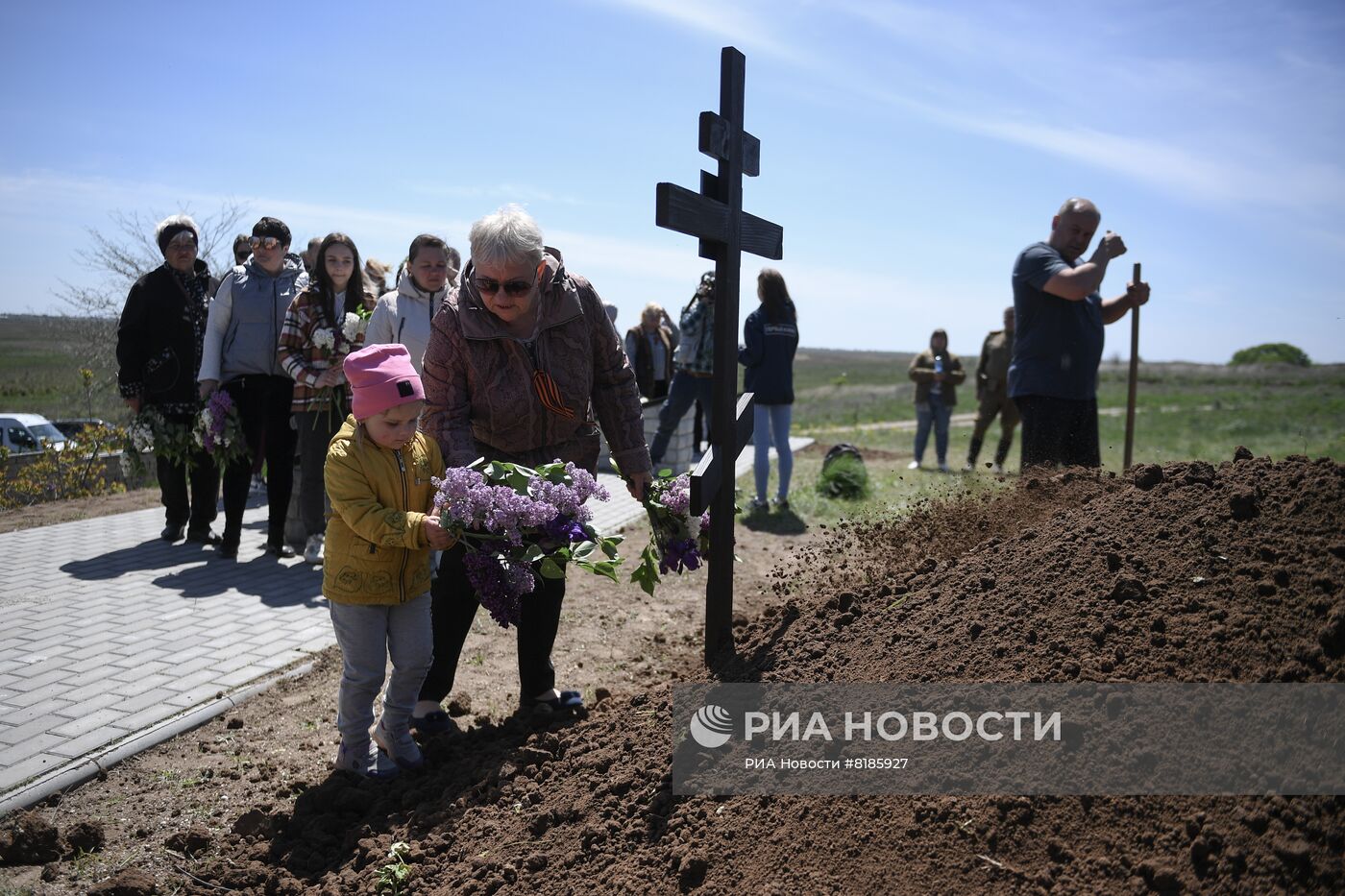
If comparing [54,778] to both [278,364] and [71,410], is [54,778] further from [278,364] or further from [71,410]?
[71,410]

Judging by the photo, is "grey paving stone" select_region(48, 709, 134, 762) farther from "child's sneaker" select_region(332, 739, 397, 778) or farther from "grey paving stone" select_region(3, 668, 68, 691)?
"child's sneaker" select_region(332, 739, 397, 778)

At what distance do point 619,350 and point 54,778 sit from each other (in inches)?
108

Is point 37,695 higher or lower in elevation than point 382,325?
lower

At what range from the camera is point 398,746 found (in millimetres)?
3684

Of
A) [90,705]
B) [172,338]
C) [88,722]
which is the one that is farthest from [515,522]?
[172,338]

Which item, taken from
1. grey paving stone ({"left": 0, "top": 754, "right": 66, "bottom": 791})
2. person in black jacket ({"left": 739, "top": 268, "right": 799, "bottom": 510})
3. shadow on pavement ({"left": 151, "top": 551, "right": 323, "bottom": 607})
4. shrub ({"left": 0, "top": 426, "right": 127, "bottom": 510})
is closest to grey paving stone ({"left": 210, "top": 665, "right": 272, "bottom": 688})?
grey paving stone ({"left": 0, "top": 754, "right": 66, "bottom": 791})

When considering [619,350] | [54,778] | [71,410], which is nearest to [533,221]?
[619,350]

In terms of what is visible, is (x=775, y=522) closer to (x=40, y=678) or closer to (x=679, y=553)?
(x=679, y=553)

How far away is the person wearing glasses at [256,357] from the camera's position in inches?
270

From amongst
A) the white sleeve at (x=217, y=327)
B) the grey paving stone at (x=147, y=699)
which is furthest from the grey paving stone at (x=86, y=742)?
the white sleeve at (x=217, y=327)

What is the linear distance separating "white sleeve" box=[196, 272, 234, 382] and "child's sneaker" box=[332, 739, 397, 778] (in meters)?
4.21

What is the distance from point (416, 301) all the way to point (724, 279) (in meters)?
2.67

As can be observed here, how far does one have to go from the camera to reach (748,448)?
17641 mm

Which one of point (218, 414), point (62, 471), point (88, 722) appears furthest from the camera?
point (62, 471)
